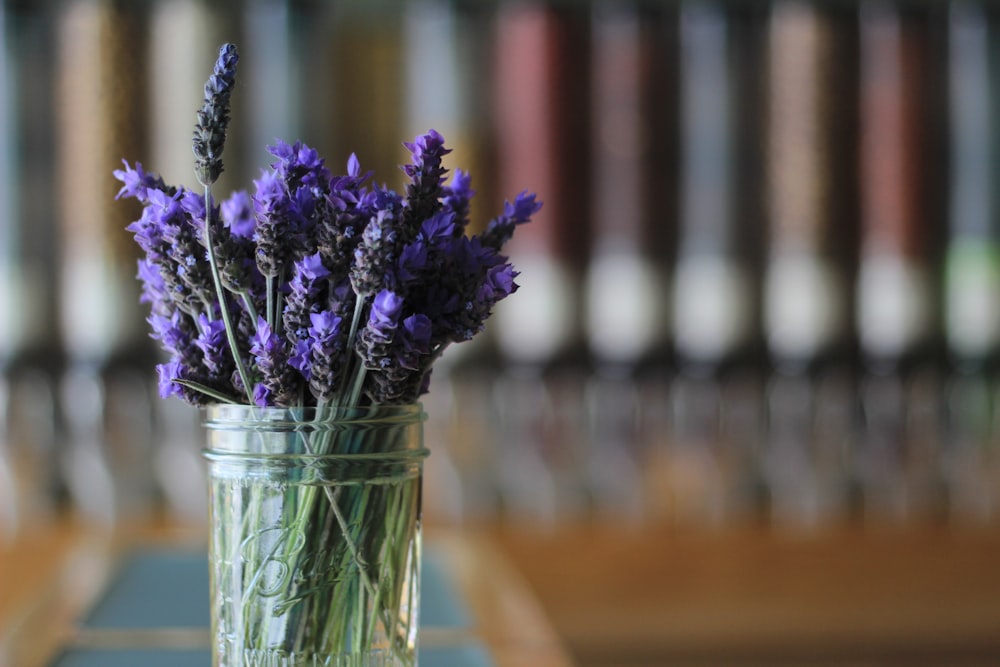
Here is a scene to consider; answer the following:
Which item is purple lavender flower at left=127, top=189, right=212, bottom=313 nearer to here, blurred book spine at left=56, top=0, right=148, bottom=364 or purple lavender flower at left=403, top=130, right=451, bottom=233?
purple lavender flower at left=403, top=130, right=451, bottom=233

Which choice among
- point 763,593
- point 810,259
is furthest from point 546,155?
point 763,593

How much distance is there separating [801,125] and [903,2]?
0.21 meters

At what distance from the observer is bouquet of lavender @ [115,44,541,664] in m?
0.42

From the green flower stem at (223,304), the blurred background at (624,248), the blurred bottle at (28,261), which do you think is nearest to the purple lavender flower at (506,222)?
the green flower stem at (223,304)

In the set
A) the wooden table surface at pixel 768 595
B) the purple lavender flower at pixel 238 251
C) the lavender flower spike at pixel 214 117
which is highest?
the lavender flower spike at pixel 214 117

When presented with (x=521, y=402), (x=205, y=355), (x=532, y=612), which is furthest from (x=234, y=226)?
(x=521, y=402)

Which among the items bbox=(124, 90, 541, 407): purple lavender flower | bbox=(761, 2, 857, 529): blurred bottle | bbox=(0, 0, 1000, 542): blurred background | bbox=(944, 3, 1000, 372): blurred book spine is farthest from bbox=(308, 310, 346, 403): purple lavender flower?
bbox=(944, 3, 1000, 372): blurred book spine

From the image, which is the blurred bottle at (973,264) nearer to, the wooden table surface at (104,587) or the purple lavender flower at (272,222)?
the wooden table surface at (104,587)

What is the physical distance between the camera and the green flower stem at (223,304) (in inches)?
16.7

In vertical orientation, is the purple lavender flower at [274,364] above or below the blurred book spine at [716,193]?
below

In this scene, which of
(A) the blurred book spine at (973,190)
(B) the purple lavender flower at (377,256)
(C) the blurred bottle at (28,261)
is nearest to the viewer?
(B) the purple lavender flower at (377,256)

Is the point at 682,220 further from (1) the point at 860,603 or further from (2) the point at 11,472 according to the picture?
(2) the point at 11,472

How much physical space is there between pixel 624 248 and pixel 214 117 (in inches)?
36.4

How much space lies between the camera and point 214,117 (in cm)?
41
